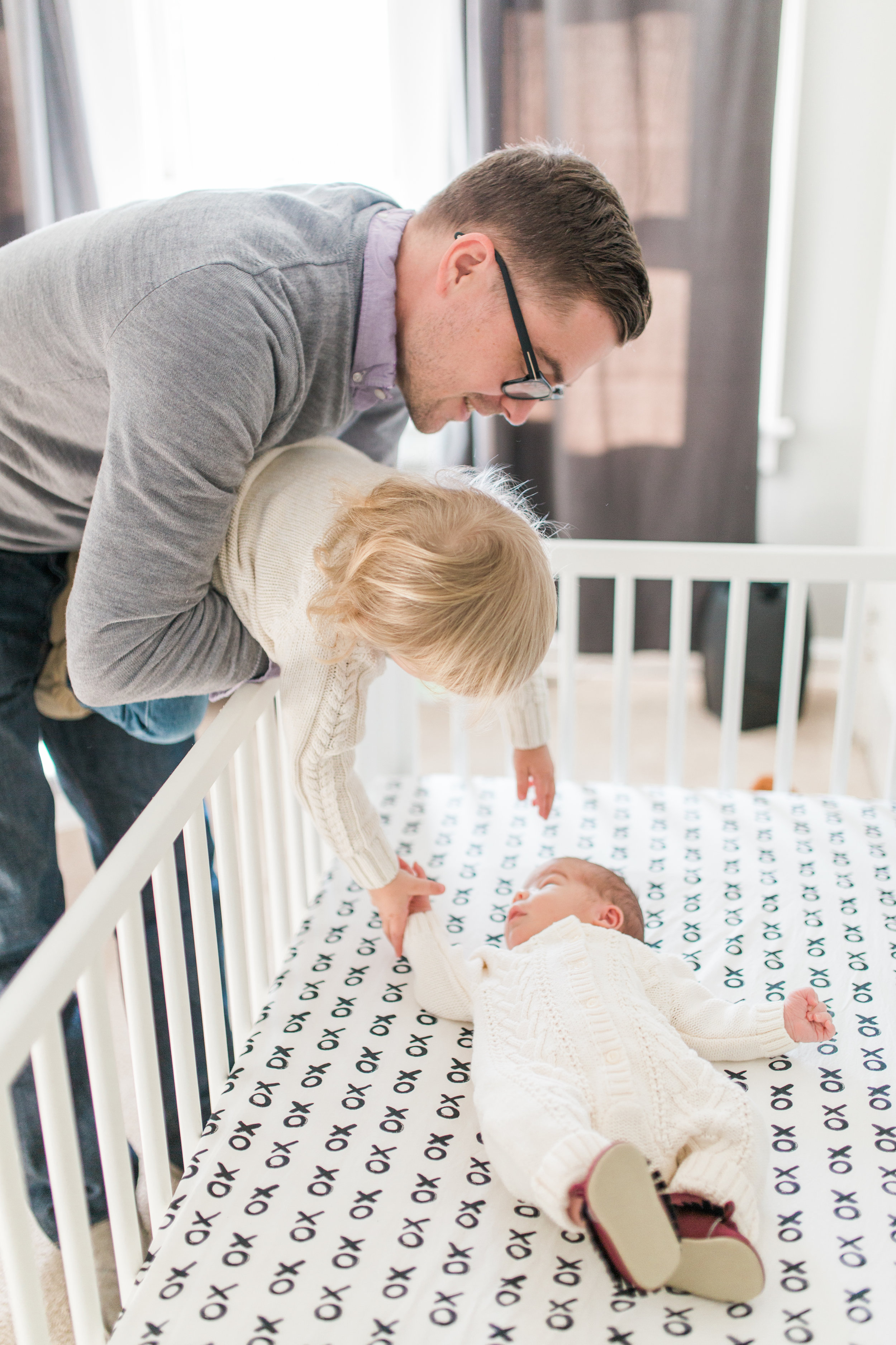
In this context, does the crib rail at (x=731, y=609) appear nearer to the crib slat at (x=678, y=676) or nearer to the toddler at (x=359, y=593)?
the crib slat at (x=678, y=676)

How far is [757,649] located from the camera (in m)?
2.65

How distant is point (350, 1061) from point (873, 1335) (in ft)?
1.78

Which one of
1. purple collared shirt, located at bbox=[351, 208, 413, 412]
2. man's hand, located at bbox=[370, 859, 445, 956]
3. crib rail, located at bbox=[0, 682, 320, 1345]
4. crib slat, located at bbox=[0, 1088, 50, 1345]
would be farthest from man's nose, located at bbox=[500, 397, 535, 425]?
crib slat, located at bbox=[0, 1088, 50, 1345]

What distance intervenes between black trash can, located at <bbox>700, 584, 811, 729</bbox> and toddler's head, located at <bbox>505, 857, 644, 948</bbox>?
1.48 metres

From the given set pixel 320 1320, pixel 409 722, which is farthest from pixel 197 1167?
pixel 409 722

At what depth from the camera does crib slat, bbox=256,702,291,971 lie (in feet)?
4.32

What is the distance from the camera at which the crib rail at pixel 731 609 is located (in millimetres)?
1561

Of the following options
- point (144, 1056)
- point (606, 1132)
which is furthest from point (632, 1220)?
point (144, 1056)

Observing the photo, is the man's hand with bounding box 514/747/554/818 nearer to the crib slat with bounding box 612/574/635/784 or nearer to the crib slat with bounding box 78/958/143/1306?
the crib slat with bounding box 612/574/635/784

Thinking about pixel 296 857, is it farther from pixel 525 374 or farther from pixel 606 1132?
pixel 525 374

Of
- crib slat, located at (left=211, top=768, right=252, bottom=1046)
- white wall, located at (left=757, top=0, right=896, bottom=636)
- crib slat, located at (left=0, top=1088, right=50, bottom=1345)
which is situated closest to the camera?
crib slat, located at (left=0, top=1088, right=50, bottom=1345)

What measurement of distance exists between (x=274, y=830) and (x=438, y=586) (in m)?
0.52

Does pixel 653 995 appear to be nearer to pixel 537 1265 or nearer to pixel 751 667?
pixel 537 1265

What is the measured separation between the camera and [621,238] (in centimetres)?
94
